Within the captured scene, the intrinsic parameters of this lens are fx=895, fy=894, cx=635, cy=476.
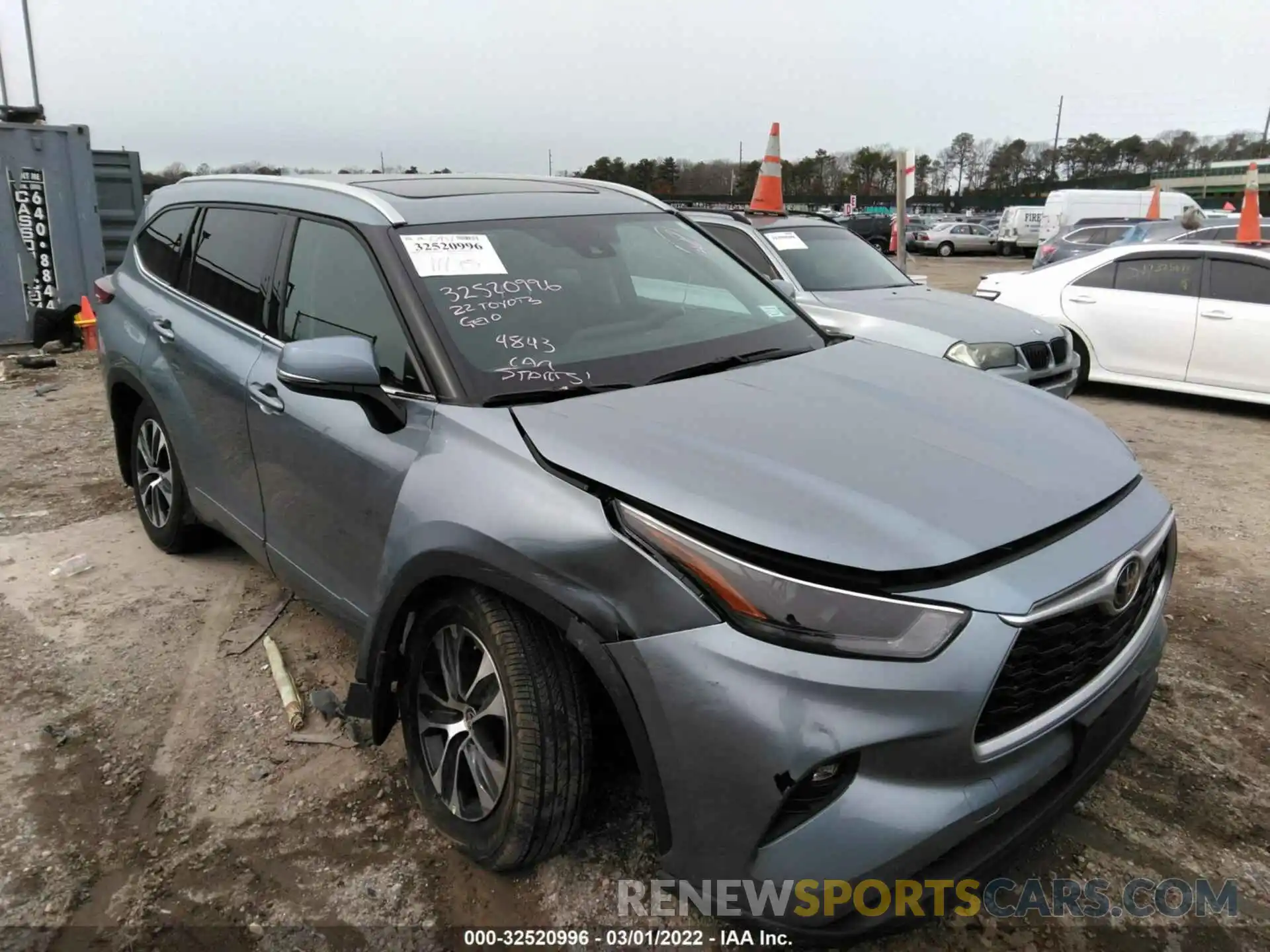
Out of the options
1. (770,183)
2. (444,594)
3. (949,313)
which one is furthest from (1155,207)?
(444,594)

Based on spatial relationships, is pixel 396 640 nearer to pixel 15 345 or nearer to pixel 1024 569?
pixel 1024 569

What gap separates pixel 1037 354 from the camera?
6285 millimetres

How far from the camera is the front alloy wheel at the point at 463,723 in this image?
2.24 m

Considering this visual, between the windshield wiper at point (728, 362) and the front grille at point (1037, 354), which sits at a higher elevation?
the windshield wiper at point (728, 362)

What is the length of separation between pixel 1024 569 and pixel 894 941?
3.30ft

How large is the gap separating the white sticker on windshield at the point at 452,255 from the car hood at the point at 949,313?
4142 mm

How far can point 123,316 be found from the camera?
419 centimetres

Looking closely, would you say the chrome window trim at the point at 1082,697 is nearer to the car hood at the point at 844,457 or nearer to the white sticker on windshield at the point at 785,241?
the car hood at the point at 844,457

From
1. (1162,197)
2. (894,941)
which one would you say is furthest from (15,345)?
(1162,197)

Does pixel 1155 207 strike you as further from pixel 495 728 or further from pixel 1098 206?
pixel 495 728

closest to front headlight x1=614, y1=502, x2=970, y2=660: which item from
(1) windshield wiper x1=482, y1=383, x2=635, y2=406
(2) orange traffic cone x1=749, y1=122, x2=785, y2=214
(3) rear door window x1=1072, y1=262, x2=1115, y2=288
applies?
(1) windshield wiper x1=482, y1=383, x2=635, y2=406

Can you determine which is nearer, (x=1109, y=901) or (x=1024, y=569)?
(x=1024, y=569)

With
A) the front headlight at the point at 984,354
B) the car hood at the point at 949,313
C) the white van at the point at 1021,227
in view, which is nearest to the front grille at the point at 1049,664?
the front headlight at the point at 984,354

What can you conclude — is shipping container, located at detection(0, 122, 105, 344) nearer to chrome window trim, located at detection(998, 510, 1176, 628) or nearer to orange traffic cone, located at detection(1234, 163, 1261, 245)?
chrome window trim, located at detection(998, 510, 1176, 628)
